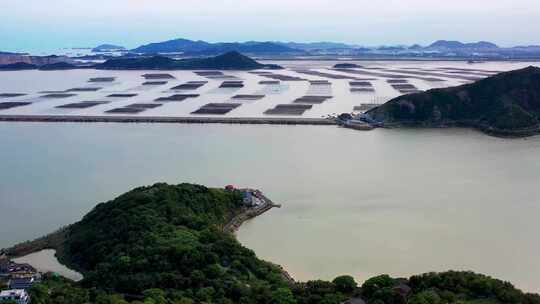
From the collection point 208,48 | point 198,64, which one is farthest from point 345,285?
point 208,48

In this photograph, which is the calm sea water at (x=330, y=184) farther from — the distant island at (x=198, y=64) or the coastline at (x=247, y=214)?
the distant island at (x=198, y=64)

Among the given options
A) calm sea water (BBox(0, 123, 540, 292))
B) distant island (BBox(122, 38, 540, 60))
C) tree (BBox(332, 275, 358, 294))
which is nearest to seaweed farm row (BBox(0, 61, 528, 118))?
Answer: calm sea water (BBox(0, 123, 540, 292))

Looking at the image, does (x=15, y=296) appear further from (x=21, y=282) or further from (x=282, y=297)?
(x=282, y=297)

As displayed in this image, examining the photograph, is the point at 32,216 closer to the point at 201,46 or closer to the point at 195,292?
the point at 195,292

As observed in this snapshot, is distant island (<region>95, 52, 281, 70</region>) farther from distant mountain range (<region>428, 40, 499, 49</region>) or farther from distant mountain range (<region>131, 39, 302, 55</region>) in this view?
distant mountain range (<region>428, 40, 499, 49</region>)

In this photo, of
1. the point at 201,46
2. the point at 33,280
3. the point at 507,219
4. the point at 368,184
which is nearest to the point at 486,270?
the point at 507,219
